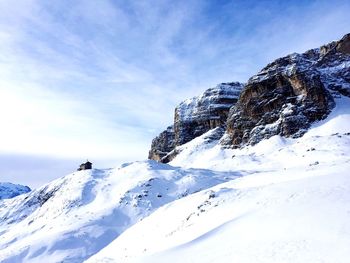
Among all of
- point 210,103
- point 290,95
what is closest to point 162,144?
point 210,103

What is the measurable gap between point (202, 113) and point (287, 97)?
157ft

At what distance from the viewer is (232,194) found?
28469 millimetres

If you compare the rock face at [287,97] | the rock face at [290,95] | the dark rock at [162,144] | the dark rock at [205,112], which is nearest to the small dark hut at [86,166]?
the rock face at [290,95]

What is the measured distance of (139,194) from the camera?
52.7 metres

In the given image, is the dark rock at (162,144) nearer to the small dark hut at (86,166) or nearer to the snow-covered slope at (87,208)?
the small dark hut at (86,166)

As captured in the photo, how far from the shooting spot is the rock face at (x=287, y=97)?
86.6 meters

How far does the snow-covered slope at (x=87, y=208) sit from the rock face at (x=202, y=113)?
61.7 metres

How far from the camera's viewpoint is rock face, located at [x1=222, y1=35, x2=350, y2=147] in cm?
8656

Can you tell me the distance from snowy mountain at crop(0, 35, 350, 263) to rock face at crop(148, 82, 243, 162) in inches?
19.2

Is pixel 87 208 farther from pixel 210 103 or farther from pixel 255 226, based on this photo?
pixel 210 103

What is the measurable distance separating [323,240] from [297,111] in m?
75.9

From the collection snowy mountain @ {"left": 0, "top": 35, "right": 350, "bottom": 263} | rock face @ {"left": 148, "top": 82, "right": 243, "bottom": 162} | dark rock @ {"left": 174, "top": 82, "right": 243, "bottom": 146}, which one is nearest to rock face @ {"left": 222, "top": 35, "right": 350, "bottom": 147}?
snowy mountain @ {"left": 0, "top": 35, "right": 350, "bottom": 263}

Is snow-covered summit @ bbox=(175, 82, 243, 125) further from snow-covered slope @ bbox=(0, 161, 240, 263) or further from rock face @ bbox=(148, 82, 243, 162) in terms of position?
snow-covered slope @ bbox=(0, 161, 240, 263)

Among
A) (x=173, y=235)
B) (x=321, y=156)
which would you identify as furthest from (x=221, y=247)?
(x=321, y=156)
